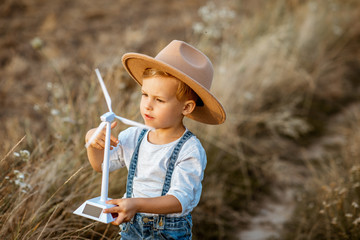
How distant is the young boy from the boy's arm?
0.04 meters

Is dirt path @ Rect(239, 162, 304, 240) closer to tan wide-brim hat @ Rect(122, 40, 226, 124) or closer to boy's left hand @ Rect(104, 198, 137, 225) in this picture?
tan wide-brim hat @ Rect(122, 40, 226, 124)

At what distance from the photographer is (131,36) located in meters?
6.56

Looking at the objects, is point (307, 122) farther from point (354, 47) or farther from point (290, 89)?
point (354, 47)

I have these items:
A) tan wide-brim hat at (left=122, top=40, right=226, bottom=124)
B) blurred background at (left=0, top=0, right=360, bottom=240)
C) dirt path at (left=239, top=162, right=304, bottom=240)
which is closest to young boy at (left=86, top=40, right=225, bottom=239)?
tan wide-brim hat at (left=122, top=40, right=226, bottom=124)

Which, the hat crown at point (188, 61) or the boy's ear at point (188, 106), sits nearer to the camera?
the hat crown at point (188, 61)

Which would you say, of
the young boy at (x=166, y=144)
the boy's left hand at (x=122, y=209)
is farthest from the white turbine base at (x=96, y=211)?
the young boy at (x=166, y=144)

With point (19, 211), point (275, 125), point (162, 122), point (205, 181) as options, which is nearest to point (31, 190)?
point (19, 211)

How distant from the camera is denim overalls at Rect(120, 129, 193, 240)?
6.03ft

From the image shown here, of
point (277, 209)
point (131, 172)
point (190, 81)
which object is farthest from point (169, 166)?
point (277, 209)

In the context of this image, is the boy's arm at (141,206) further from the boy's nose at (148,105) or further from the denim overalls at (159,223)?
the boy's nose at (148,105)

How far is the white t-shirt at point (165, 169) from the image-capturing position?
69.1 inches

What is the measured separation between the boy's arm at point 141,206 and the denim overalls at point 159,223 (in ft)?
0.51

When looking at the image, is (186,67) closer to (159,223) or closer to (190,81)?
(190,81)

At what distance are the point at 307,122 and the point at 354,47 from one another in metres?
3.64
